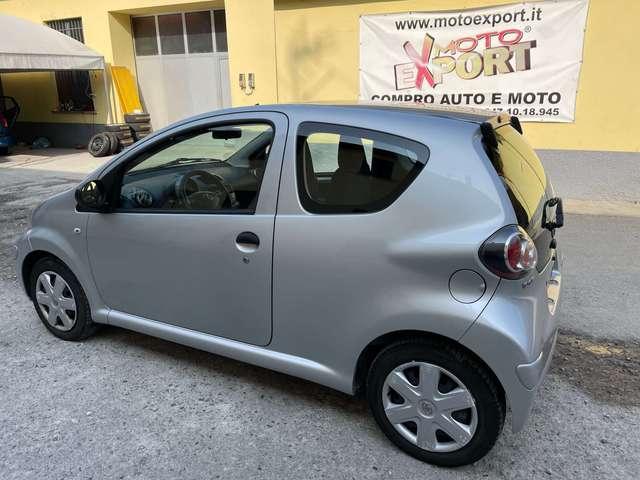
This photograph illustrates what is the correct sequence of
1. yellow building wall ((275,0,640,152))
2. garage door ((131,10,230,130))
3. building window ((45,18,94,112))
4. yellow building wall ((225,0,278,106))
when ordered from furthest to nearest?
1. building window ((45,18,94,112))
2. garage door ((131,10,230,130))
3. yellow building wall ((225,0,278,106))
4. yellow building wall ((275,0,640,152))

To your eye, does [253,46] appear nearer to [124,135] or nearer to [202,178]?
[124,135]

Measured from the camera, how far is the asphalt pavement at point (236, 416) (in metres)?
2.45

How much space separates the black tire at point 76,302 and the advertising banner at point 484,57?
19.2ft

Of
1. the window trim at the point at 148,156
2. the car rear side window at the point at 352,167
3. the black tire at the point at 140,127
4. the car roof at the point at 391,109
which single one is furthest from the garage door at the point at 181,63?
the car rear side window at the point at 352,167

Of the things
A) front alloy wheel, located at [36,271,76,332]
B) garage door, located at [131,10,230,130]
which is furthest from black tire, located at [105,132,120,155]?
front alloy wheel, located at [36,271,76,332]

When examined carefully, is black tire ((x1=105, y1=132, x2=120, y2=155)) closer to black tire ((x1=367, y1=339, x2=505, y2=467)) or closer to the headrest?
the headrest

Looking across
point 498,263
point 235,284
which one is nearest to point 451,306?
point 498,263

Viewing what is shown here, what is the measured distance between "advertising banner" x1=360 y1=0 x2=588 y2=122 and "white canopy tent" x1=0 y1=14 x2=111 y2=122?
7.68m

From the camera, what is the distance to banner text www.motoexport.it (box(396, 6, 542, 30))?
7.51 metres

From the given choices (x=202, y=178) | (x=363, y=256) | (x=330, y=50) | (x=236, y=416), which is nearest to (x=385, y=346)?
(x=363, y=256)

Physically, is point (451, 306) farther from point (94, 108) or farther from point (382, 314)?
point (94, 108)

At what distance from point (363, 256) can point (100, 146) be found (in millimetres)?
11937

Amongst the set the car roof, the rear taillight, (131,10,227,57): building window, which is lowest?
the rear taillight

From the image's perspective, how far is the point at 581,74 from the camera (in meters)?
7.45
